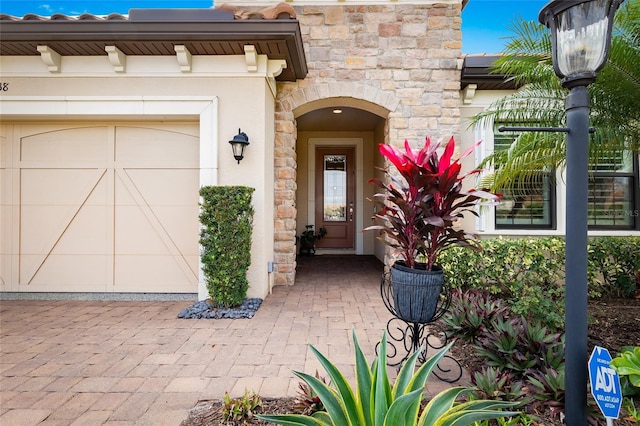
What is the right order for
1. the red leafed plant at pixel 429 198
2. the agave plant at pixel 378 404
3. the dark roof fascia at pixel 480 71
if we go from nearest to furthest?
the agave plant at pixel 378 404 < the red leafed plant at pixel 429 198 < the dark roof fascia at pixel 480 71

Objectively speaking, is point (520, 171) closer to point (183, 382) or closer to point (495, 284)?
point (495, 284)

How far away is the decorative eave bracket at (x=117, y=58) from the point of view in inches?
149

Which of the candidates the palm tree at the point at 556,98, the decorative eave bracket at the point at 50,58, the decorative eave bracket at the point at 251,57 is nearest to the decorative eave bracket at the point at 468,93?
the palm tree at the point at 556,98

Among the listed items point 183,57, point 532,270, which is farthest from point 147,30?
point 532,270

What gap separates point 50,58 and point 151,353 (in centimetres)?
363

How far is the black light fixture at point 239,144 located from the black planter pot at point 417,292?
8.09 feet

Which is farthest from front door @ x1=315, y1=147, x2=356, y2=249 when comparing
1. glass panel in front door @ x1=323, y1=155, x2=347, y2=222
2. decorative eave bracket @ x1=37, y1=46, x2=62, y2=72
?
decorative eave bracket @ x1=37, y1=46, x2=62, y2=72

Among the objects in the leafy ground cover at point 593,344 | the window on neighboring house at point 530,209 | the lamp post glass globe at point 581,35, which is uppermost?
the lamp post glass globe at point 581,35

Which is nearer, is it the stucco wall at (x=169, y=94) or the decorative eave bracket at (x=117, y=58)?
the decorative eave bracket at (x=117, y=58)

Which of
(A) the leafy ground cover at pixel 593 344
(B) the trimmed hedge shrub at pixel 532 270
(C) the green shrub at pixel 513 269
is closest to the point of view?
(A) the leafy ground cover at pixel 593 344

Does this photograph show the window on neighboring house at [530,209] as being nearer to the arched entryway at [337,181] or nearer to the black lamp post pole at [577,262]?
the arched entryway at [337,181]

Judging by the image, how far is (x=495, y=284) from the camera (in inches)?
Result: 142

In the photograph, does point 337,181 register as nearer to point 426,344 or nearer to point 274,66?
point 274,66

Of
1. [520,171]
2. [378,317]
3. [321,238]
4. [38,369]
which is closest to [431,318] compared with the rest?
[378,317]
